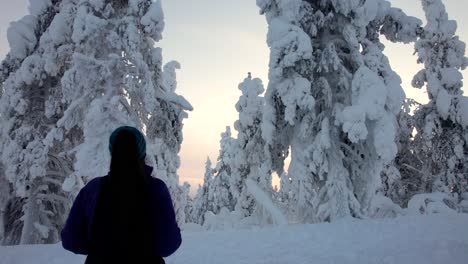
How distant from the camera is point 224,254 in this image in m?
7.57

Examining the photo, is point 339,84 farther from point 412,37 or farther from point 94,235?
point 94,235

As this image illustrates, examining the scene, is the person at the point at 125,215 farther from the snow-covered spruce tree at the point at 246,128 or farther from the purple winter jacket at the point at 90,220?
the snow-covered spruce tree at the point at 246,128

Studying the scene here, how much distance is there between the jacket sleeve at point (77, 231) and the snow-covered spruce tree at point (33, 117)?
49.4ft

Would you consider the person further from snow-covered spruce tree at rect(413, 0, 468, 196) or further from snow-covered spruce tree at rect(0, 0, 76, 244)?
snow-covered spruce tree at rect(413, 0, 468, 196)

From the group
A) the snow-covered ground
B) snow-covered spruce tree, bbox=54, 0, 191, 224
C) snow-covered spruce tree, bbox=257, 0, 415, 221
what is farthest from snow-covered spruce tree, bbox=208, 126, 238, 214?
the snow-covered ground

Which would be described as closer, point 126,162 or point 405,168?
point 126,162

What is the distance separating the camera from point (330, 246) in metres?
7.79

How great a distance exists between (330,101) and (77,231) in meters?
12.2

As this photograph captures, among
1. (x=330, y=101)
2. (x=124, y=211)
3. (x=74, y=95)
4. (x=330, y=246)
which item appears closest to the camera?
(x=124, y=211)

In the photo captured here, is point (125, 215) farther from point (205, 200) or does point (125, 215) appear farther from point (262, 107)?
point (205, 200)

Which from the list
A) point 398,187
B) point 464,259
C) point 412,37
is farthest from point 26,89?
point 398,187

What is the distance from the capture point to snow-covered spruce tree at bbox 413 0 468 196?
20.8 meters

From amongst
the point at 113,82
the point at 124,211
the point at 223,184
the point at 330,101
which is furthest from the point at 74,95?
the point at 223,184

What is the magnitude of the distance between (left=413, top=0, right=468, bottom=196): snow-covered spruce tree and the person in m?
21.0
